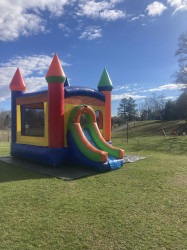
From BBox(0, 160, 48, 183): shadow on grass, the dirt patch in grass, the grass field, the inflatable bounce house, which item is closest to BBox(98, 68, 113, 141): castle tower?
the inflatable bounce house

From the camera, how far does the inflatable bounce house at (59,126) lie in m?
7.91

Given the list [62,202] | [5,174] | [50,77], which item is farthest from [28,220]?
[50,77]

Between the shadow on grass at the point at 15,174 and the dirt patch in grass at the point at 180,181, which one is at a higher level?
the shadow on grass at the point at 15,174

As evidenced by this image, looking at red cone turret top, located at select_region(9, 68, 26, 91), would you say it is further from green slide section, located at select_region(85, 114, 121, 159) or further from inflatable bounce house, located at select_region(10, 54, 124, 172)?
green slide section, located at select_region(85, 114, 121, 159)

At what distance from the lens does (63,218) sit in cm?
395

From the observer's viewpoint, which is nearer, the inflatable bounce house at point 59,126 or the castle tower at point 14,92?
the inflatable bounce house at point 59,126

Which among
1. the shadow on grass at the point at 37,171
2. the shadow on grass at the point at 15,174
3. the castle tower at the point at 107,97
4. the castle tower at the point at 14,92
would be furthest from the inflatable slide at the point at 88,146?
the castle tower at the point at 14,92

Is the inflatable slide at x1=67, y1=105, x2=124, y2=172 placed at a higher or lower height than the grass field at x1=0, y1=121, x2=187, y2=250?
higher

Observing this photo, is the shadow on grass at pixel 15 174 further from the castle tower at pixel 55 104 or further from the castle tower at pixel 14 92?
the castle tower at pixel 14 92

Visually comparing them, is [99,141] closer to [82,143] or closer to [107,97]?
[82,143]

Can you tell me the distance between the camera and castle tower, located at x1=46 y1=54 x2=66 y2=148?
Result: 798 centimetres

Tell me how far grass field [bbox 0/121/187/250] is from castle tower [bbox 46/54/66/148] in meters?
1.61

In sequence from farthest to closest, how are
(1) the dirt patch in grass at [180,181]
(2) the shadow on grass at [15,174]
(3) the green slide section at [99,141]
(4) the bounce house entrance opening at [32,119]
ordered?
(4) the bounce house entrance opening at [32,119] < (3) the green slide section at [99,141] < (2) the shadow on grass at [15,174] < (1) the dirt patch in grass at [180,181]

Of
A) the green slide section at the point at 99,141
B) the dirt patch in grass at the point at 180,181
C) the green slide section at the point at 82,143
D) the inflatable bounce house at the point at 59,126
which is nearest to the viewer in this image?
the dirt patch in grass at the point at 180,181
